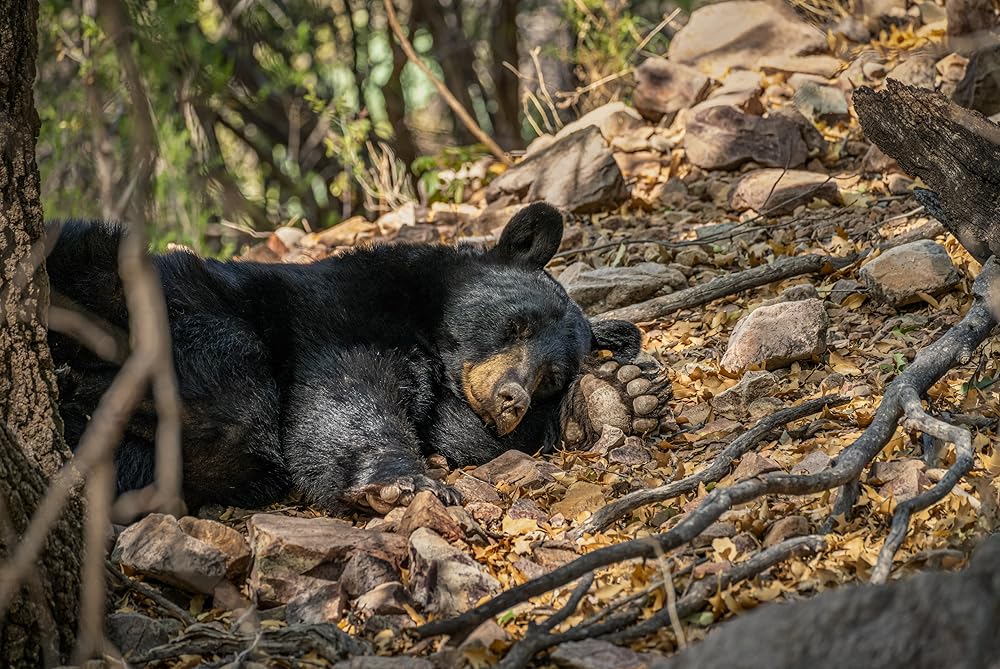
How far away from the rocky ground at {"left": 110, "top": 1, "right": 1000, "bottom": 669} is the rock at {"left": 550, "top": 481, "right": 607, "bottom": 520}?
1 cm

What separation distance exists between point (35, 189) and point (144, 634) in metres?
1.33

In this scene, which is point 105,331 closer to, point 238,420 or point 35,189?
point 238,420

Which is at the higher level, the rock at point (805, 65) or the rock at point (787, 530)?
the rock at point (805, 65)

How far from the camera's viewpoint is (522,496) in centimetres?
422

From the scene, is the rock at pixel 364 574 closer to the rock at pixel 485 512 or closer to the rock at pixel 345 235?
the rock at pixel 485 512

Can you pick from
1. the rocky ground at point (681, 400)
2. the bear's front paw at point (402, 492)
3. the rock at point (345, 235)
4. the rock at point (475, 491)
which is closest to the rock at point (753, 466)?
the rocky ground at point (681, 400)

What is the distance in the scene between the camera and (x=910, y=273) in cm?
512

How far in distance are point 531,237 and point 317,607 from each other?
9.15ft

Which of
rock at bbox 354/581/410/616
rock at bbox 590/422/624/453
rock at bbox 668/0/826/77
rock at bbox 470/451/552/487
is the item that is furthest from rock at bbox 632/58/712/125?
rock at bbox 354/581/410/616

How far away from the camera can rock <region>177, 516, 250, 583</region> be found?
3543 mm

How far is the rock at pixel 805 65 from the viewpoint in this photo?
8.52m

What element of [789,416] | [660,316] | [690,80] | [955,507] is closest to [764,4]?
[690,80]

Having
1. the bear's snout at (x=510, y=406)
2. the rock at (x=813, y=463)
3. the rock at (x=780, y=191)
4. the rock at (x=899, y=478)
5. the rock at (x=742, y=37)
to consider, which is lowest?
the rock at (x=899, y=478)

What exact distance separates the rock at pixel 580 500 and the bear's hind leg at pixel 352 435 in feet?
1.37
